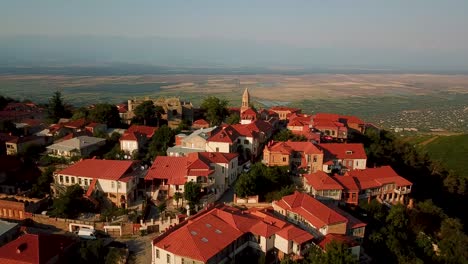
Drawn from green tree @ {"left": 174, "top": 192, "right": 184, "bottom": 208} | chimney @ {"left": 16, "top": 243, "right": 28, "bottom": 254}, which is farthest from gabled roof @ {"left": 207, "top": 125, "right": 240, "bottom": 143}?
chimney @ {"left": 16, "top": 243, "right": 28, "bottom": 254}

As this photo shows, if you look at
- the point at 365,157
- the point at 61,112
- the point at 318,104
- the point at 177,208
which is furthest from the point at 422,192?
the point at 318,104

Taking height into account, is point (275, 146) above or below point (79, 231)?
above

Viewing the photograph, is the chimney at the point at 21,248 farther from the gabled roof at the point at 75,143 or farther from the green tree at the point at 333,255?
the green tree at the point at 333,255

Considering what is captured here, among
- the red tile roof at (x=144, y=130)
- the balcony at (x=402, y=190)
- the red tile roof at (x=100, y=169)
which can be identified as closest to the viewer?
the red tile roof at (x=100, y=169)

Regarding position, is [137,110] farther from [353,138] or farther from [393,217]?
[393,217]

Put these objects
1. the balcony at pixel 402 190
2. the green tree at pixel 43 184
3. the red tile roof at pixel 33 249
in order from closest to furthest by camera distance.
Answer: the red tile roof at pixel 33 249 < the green tree at pixel 43 184 < the balcony at pixel 402 190

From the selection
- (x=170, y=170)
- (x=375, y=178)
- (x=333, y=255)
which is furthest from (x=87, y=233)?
(x=375, y=178)

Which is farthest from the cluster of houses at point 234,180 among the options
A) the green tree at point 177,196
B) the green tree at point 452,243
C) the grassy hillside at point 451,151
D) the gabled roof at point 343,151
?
the grassy hillside at point 451,151
